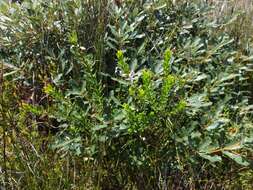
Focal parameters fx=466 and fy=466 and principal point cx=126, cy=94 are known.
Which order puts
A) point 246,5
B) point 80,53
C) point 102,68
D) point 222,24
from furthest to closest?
point 246,5 → point 222,24 → point 102,68 → point 80,53

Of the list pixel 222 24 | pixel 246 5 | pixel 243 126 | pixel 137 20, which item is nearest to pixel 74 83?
pixel 137 20

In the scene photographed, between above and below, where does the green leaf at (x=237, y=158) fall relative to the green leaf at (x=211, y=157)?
below

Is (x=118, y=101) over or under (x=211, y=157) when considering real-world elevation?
over

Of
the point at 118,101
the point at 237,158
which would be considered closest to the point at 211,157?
the point at 237,158

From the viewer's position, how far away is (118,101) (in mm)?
2164

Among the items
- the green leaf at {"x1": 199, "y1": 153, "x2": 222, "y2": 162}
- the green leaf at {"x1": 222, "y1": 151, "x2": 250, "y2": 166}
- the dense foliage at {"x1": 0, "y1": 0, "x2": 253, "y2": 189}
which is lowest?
the green leaf at {"x1": 222, "y1": 151, "x2": 250, "y2": 166}

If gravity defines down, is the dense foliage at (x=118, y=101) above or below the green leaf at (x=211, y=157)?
above

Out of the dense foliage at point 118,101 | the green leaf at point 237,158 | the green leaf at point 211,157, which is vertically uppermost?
the dense foliage at point 118,101

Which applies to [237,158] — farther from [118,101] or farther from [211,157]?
[118,101]

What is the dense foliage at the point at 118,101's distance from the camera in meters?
2.12

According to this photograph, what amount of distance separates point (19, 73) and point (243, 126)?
1229 mm

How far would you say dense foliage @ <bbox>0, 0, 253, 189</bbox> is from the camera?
2117 mm

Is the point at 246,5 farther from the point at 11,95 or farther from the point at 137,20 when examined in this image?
the point at 11,95

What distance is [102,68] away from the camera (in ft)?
7.62
